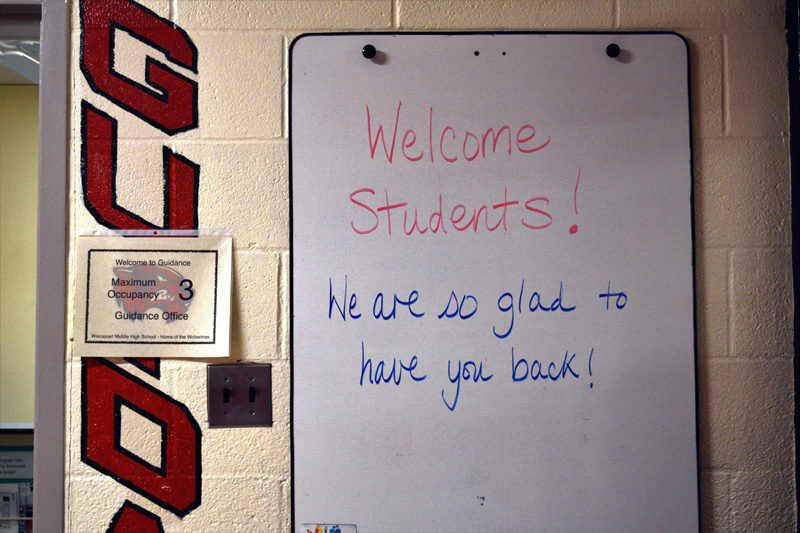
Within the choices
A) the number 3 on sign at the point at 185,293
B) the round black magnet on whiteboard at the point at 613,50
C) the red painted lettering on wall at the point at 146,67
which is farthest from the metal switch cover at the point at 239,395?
the round black magnet on whiteboard at the point at 613,50

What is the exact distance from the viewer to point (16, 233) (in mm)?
2291

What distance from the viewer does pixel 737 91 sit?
101cm

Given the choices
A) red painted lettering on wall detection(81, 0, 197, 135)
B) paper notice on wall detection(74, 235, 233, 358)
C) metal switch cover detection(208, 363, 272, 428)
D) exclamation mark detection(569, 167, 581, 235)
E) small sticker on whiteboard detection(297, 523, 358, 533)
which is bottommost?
small sticker on whiteboard detection(297, 523, 358, 533)

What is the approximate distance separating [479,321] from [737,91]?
70 centimetres

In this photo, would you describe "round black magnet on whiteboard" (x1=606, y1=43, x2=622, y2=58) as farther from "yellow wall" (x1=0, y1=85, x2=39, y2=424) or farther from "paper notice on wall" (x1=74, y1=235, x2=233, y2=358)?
"yellow wall" (x1=0, y1=85, x2=39, y2=424)

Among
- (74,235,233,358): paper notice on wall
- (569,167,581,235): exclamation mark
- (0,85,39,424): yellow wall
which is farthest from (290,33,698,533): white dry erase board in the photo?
(0,85,39,424): yellow wall

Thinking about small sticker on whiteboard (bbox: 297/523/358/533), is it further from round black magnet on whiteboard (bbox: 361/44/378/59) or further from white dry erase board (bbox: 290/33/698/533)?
round black magnet on whiteboard (bbox: 361/44/378/59)

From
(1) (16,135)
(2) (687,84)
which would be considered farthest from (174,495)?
(1) (16,135)

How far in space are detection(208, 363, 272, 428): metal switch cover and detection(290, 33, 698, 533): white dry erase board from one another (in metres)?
0.06

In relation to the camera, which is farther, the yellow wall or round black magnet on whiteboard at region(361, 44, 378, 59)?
the yellow wall

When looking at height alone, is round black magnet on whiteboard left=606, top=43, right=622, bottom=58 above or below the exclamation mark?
above

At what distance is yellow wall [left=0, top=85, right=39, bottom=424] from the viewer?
2.27 m

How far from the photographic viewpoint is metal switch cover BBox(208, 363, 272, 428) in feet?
3.21

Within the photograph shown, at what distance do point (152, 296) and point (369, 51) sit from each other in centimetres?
65
